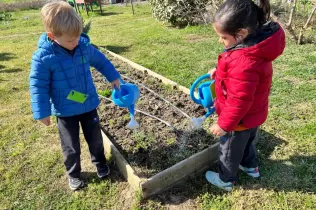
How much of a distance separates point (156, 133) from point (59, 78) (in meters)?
1.32

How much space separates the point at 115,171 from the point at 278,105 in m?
2.33

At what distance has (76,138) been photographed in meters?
2.64

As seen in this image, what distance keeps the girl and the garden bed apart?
0.76 metres

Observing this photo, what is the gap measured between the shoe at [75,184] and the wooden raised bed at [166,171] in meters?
0.40

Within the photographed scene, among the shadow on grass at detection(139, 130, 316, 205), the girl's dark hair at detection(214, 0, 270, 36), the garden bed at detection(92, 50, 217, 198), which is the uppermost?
the girl's dark hair at detection(214, 0, 270, 36)

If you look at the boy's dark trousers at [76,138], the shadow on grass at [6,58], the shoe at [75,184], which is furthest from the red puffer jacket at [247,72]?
the shadow on grass at [6,58]

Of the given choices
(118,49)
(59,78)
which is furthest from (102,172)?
(118,49)

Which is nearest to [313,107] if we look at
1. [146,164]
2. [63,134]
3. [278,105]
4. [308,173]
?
[278,105]

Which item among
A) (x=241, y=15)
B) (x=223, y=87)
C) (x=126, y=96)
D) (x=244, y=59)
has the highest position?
(x=241, y=15)

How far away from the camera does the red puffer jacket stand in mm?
1885

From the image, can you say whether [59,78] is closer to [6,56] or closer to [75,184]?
[75,184]

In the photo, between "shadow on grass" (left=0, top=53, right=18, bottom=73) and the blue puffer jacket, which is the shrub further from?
the blue puffer jacket

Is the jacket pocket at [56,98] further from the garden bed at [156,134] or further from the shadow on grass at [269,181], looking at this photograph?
the shadow on grass at [269,181]

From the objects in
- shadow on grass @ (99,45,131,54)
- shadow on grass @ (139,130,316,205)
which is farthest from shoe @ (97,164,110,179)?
shadow on grass @ (99,45,131,54)
